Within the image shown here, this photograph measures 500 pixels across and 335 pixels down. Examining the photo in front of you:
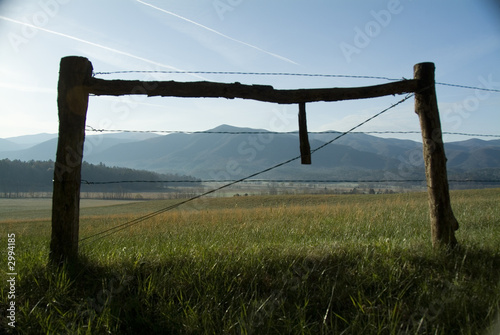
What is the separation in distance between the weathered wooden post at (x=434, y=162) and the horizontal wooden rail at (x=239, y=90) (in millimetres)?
220

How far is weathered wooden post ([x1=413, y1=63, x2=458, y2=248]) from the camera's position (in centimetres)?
544

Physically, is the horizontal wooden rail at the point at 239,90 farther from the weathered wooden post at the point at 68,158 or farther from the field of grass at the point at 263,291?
the field of grass at the point at 263,291

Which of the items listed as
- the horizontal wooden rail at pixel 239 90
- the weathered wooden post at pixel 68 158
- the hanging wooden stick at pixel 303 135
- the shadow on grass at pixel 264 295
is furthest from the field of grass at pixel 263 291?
the horizontal wooden rail at pixel 239 90

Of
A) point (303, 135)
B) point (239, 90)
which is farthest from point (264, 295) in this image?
point (239, 90)

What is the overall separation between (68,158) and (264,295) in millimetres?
3171

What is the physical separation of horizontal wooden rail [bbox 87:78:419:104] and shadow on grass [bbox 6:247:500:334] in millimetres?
2366

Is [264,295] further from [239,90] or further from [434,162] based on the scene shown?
[434,162]

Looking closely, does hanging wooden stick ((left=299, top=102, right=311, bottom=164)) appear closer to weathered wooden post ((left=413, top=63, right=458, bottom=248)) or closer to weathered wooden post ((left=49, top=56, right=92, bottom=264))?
weathered wooden post ((left=413, top=63, right=458, bottom=248))

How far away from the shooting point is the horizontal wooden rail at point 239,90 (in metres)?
4.93

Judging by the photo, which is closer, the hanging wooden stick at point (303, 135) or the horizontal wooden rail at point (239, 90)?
the horizontal wooden rail at point (239, 90)

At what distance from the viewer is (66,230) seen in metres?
4.68

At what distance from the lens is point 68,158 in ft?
15.3

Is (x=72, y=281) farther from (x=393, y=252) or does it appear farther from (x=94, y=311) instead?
(x=393, y=252)

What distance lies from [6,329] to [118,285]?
1.16 m
